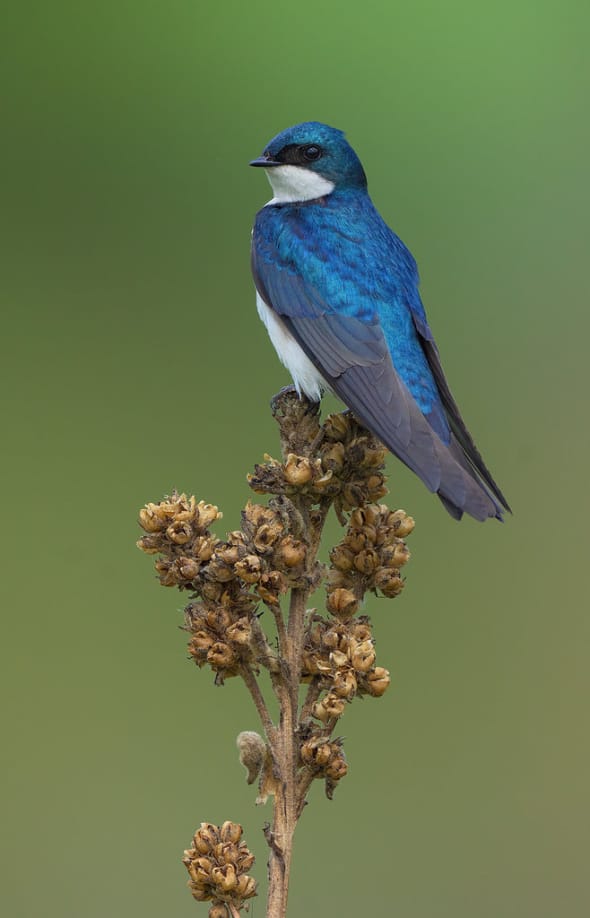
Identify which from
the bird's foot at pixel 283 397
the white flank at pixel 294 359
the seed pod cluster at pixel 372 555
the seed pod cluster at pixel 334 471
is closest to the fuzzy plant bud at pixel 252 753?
the seed pod cluster at pixel 372 555

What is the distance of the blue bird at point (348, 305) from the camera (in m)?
2.52

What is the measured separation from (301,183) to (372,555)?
1.38m

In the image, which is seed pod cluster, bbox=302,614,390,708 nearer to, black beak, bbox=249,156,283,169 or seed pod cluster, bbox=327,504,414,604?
seed pod cluster, bbox=327,504,414,604

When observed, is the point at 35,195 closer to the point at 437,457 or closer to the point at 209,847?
the point at 437,457

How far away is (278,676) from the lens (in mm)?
1738

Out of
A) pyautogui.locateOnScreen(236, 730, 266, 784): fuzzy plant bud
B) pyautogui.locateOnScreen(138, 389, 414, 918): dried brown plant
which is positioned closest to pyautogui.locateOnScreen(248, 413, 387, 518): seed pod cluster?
pyautogui.locateOnScreen(138, 389, 414, 918): dried brown plant

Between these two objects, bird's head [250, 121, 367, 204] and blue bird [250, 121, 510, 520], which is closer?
blue bird [250, 121, 510, 520]

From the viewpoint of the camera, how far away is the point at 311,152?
3057 mm

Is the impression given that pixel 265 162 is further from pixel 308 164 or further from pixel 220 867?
pixel 220 867

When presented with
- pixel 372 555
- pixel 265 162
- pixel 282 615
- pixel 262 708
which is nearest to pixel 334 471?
pixel 372 555

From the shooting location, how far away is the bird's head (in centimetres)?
304

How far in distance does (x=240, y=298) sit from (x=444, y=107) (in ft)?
3.76

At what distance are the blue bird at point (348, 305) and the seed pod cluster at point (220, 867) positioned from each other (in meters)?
0.86

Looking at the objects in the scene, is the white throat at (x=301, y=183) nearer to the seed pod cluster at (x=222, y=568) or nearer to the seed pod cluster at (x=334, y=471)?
the seed pod cluster at (x=334, y=471)
